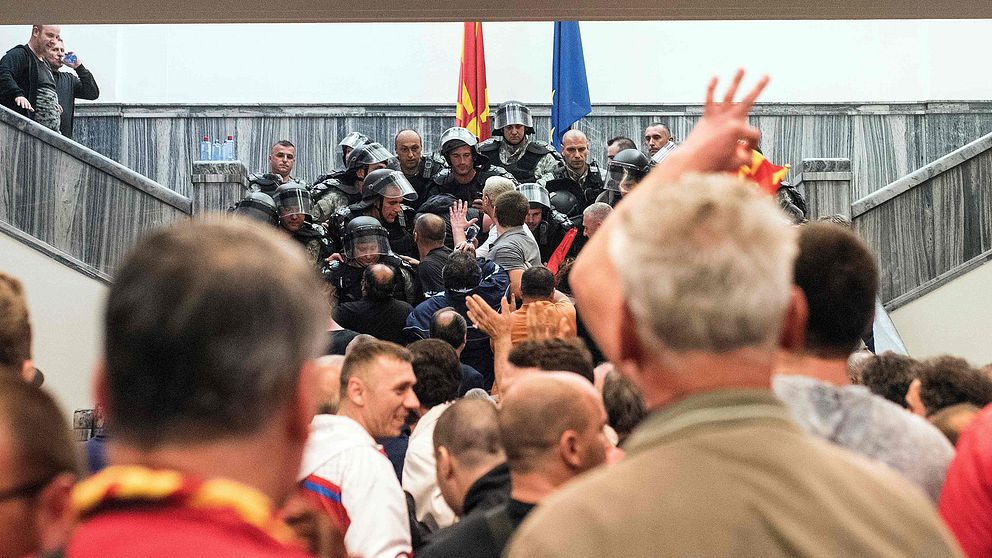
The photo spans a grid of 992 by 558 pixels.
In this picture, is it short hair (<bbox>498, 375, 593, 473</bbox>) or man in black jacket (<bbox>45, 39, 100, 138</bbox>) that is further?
man in black jacket (<bbox>45, 39, 100, 138</bbox>)

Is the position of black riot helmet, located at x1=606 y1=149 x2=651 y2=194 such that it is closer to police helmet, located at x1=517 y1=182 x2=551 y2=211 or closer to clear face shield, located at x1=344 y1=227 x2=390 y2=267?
police helmet, located at x1=517 y1=182 x2=551 y2=211

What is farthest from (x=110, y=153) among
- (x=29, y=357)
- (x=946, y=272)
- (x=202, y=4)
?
(x=29, y=357)

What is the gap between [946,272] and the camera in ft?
34.0

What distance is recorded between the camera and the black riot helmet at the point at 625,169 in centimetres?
994

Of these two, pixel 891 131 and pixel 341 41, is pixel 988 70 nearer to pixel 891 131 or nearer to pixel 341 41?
pixel 891 131

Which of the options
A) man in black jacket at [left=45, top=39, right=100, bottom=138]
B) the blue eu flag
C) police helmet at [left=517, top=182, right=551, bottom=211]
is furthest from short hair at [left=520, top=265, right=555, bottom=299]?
the blue eu flag

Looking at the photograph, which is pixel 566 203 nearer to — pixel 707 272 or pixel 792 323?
pixel 792 323

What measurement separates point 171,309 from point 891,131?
48.5 ft

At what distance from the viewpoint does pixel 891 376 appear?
12.5ft

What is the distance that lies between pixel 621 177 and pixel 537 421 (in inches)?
304

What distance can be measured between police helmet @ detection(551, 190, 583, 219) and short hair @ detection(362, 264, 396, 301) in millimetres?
3344

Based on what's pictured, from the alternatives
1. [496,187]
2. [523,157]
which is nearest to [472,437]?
[496,187]

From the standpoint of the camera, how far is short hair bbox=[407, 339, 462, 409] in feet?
15.0

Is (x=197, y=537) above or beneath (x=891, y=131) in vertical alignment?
beneath
